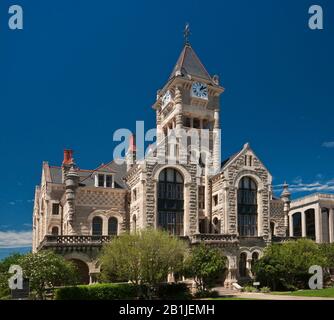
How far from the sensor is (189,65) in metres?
65.8

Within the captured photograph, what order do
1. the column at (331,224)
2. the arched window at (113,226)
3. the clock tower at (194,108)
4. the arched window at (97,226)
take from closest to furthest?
the arched window at (97,226) → the arched window at (113,226) → the clock tower at (194,108) → the column at (331,224)

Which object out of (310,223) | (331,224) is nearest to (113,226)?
(310,223)

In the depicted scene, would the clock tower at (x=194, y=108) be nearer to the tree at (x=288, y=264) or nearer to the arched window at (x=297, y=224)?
the tree at (x=288, y=264)

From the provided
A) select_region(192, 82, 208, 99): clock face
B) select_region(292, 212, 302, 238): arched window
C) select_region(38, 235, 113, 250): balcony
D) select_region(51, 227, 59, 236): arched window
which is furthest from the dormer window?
select_region(292, 212, 302, 238): arched window

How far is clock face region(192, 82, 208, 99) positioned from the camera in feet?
205

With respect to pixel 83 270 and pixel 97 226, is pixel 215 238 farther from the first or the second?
pixel 83 270

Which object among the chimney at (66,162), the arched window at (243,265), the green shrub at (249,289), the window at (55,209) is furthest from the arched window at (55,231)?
the green shrub at (249,289)

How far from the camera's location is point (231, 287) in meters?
48.1

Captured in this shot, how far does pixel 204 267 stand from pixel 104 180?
57.5 ft

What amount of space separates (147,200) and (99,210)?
620 cm

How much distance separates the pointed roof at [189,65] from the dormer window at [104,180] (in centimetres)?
1779

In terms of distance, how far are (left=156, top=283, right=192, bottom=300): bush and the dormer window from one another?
15728mm

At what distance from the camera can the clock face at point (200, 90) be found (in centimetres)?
6241
